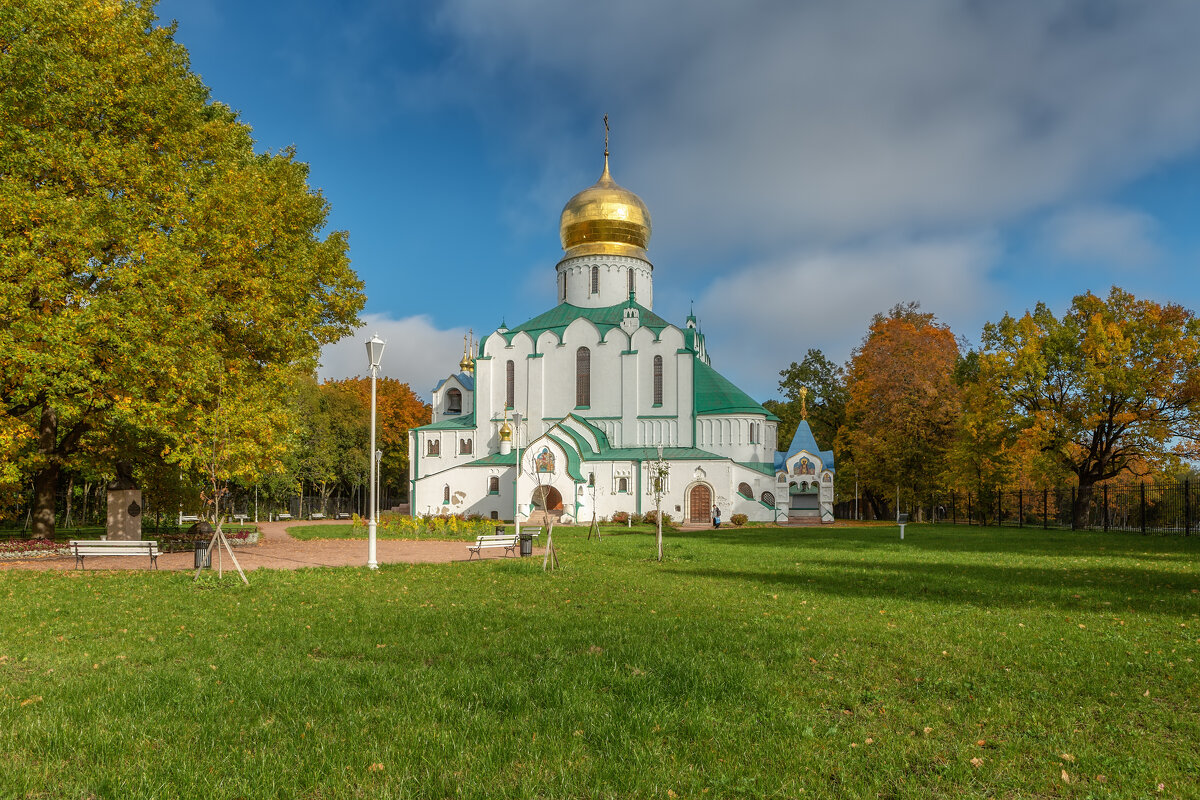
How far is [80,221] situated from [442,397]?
40822 mm

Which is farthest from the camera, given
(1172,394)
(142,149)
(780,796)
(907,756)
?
(1172,394)

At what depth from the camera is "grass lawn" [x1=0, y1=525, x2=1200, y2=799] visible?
168 inches

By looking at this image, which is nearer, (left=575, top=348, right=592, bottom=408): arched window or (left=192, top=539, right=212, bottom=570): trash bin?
(left=192, top=539, right=212, bottom=570): trash bin

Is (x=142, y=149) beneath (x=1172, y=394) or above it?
above

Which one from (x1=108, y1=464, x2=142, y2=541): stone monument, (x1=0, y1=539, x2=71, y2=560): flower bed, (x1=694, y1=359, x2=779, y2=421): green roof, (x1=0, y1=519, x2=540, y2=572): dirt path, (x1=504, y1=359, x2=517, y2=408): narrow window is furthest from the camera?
(x1=504, y1=359, x2=517, y2=408): narrow window

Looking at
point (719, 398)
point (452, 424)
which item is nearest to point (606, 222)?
point (719, 398)

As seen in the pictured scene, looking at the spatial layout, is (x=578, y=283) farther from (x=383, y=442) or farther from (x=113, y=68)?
(x=113, y=68)

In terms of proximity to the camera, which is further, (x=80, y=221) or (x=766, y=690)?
(x=80, y=221)

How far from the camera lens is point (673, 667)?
6.42 meters

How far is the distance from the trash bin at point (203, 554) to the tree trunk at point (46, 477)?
7.16 metres

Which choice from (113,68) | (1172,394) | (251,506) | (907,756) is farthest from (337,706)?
(251,506)

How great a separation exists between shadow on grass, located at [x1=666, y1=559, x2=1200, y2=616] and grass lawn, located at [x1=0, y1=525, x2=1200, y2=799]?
0.15 m

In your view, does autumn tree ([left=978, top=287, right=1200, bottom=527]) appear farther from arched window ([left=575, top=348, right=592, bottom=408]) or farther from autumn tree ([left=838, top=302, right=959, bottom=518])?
arched window ([left=575, top=348, right=592, bottom=408])

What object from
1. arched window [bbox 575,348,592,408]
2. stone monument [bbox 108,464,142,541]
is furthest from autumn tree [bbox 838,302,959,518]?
stone monument [bbox 108,464,142,541]
